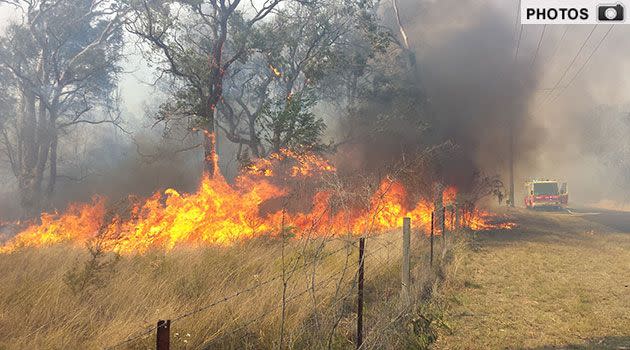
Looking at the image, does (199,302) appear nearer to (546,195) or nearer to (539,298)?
(539,298)

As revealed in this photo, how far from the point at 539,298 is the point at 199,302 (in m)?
6.12

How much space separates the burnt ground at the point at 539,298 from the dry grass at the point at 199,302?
65 cm

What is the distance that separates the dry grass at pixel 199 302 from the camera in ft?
16.0

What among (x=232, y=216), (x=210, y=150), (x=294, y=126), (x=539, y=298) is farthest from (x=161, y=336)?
(x=210, y=150)

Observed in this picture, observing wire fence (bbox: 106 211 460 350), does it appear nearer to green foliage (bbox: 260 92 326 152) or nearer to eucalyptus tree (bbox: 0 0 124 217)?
green foliage (bbox: 260 92 326 152)

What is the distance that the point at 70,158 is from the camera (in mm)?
40719

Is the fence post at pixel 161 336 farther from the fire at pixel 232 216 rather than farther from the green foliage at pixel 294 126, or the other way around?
the green foliage at pixel 294 126

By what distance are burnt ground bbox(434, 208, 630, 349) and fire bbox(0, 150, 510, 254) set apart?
213cm

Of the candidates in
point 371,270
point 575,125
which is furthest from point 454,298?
point 575,125

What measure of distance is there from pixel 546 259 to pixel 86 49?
1021 inches

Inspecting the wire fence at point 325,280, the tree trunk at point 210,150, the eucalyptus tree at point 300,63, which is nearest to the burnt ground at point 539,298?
the wire fence at point 325,280

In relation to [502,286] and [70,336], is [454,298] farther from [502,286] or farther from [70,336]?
[70,336]

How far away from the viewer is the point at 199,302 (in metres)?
5.93

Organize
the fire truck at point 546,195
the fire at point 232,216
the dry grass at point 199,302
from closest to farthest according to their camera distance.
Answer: the dry grass at point 199,302 < the fire at point 232,216 < the fire truck at point 546,195
